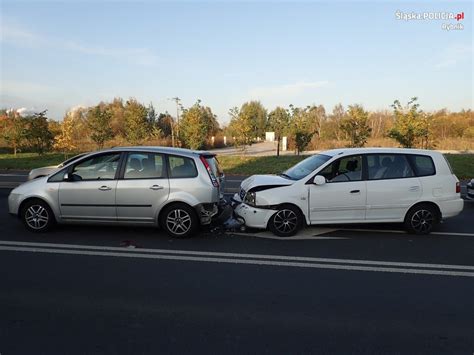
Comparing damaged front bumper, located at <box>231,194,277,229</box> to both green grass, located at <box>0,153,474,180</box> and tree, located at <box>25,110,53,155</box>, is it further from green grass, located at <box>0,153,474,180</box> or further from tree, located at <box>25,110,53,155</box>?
tree, located at <box>25,110,53,155</box>

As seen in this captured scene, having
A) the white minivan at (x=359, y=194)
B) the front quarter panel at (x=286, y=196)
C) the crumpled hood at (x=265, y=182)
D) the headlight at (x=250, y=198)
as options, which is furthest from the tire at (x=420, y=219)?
the headlight at (x=250, y=198)

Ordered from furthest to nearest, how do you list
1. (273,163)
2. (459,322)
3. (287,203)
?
(273,163)
(287,203)
(459,322)

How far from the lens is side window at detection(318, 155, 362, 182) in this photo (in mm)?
7159

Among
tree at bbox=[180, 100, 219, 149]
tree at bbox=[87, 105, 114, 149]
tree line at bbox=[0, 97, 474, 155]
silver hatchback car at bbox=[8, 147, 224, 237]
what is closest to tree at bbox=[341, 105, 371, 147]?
tree line at bbox=[0, 97, 474, 155]

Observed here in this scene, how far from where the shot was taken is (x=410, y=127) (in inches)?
898

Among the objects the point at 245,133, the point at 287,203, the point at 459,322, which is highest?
the point at 245,133

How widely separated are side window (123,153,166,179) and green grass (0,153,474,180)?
468 inches

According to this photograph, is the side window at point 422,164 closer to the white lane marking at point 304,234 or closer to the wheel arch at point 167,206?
the white lane marking at point 304,234

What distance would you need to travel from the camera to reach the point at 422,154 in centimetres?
742

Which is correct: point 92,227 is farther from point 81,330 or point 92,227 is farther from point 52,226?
point 81,330

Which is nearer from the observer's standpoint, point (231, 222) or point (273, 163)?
point (231, 222)

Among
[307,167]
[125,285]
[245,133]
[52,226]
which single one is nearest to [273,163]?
[245,133]

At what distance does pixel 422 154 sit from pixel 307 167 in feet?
7.25

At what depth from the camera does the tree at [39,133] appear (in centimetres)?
2417
